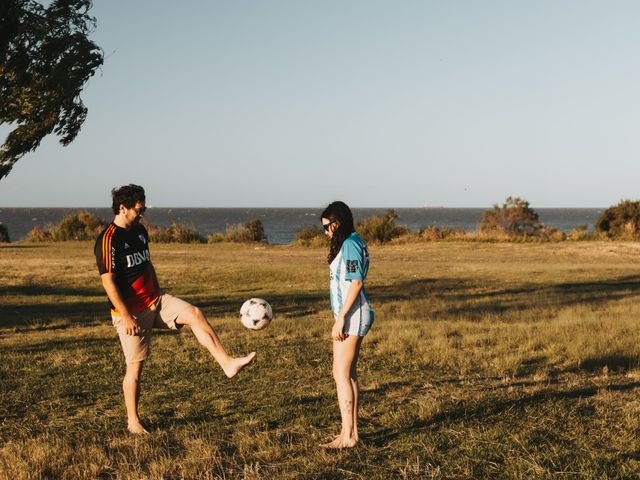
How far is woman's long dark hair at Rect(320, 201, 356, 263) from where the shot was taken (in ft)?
17.7

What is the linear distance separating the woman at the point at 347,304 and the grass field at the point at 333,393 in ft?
1.13

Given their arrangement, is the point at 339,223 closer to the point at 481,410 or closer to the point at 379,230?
the point at 481,410

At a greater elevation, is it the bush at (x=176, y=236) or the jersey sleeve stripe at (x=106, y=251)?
the jersey sleeve stripe at (x=106, y=251)

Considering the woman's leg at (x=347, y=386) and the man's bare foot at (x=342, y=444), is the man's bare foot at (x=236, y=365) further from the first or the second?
the man's bare foot at (x=342, y=444)

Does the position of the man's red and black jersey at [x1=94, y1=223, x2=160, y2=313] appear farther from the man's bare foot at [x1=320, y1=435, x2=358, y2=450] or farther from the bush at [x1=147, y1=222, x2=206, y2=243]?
the bush at [x1=147, y1=222, x2=206, y2=243]

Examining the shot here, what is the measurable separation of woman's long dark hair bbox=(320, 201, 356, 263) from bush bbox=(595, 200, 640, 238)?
39318mm

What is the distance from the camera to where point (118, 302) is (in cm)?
575

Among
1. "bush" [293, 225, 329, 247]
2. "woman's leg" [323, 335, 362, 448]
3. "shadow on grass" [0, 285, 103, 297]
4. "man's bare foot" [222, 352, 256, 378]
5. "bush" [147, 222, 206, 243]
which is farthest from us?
"bush" [147, 222, 206, 243]

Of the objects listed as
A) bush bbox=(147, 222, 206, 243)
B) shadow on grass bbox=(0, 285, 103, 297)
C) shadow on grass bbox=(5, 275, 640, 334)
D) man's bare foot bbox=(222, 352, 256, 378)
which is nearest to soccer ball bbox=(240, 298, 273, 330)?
man's bare foot bbox=(222, 352, 256, 378)

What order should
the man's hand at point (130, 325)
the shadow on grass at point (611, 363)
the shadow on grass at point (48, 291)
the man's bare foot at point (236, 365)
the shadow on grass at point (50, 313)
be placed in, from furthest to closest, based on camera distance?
the shadow on grass at point (48, 291) < the shadow on grass at point (50, 313) < the shadow on grass at point (611, 363) < the man's hand at point (130, 325) < the man's bare foot at point (236, 365)

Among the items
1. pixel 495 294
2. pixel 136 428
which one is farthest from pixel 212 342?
pixel 495 294

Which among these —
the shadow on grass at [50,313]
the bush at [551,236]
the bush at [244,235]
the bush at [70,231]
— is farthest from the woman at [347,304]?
the bush at [70,231]

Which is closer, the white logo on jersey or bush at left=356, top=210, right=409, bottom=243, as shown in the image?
the white logo on jersey

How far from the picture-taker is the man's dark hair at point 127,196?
589 centimetres
